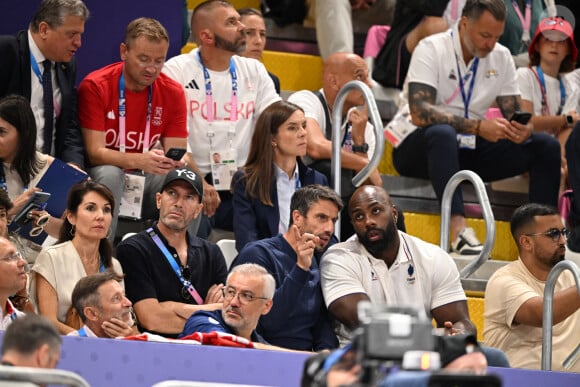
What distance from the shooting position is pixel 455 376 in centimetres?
323

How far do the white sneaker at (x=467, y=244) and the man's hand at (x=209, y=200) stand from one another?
53.4 inches

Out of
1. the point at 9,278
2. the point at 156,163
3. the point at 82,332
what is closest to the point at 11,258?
the point at 9,278

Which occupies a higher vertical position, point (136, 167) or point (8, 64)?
point (8, 64)

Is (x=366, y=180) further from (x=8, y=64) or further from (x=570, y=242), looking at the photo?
(x=8, y=64)

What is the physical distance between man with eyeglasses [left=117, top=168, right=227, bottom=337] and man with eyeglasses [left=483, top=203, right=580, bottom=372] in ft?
4.48

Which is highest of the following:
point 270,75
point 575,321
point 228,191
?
point 270,75

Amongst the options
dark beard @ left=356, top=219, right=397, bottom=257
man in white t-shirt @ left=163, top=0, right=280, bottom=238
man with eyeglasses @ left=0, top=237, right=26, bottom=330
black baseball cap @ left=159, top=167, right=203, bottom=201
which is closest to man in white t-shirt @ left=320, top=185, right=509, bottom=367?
dark beard @ left=356, top=219, right=397, bottom=257

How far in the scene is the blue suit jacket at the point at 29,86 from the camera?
22.1 feet

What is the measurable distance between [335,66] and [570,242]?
1.66m

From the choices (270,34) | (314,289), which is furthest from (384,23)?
(314,289)

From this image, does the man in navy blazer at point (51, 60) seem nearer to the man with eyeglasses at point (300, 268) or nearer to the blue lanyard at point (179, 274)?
the blue lanyard at point (179, 274)

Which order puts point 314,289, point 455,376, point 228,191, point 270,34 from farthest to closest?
point 270,34
point 228,191
point 314,289
point 455,376

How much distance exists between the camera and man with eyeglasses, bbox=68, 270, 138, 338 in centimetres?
548

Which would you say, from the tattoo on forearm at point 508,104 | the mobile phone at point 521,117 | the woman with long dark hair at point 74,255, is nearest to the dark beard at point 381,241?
the woman with long dark hair at point 74,255
